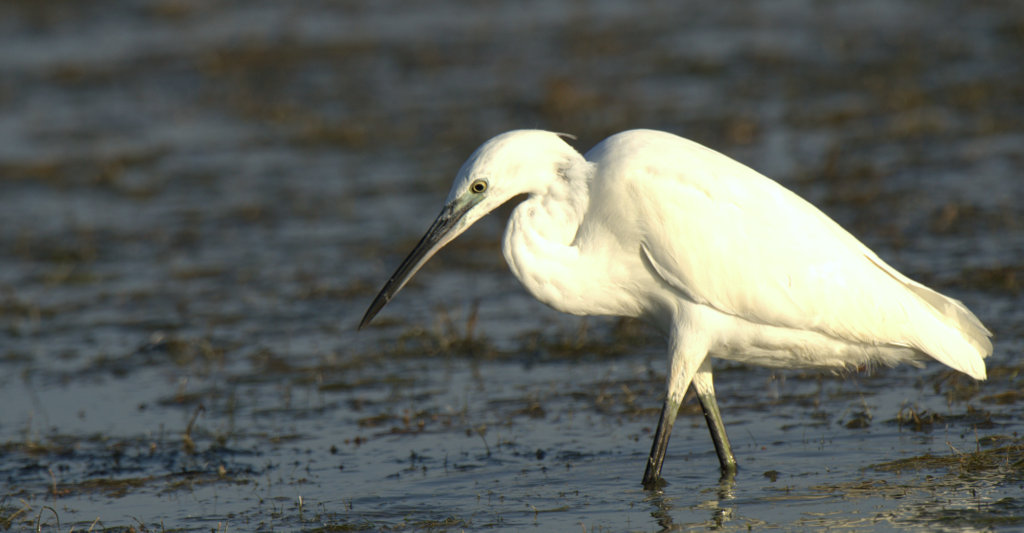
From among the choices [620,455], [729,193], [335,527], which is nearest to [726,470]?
[620,455]

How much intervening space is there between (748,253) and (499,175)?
1120mm

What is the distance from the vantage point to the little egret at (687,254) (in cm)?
577

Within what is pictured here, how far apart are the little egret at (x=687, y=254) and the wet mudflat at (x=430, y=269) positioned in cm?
60

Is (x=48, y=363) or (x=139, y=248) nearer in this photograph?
(x=48, y=363)

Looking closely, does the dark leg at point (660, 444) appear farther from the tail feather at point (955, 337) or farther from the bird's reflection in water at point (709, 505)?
the tail feather at point (955, 337)

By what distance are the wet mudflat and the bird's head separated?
1.26 metres

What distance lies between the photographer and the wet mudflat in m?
6.20

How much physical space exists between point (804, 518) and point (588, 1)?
51.4 feet

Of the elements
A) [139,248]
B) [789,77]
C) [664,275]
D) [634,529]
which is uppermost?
[789,77]

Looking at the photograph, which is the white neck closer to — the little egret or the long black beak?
the little egret

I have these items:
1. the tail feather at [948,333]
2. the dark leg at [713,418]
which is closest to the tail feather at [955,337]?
the tail feather at [948,333]

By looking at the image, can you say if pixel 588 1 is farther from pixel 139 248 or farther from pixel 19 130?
pixel 139 248

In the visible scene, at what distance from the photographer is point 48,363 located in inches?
352

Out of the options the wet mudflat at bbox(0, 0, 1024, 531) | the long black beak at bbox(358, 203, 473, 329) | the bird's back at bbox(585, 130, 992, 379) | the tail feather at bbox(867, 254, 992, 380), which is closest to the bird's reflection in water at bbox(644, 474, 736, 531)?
the wet mudflat at bbox(0, 0, 1024, 531)
